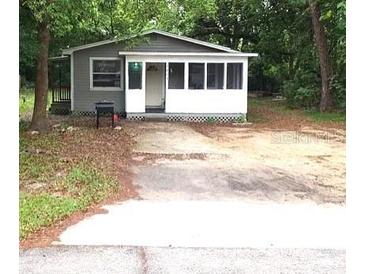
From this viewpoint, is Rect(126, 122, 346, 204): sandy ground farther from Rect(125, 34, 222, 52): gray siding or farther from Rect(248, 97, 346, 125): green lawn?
Rect(125, 34, 222, 52): gray siding

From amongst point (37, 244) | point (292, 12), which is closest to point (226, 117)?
point (292, 12)

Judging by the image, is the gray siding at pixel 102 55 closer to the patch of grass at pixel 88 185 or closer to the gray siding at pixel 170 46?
the gray siding at pixel 170 46

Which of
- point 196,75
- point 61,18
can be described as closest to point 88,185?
point 61,18

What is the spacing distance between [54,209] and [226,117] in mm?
14434

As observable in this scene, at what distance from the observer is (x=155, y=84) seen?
22.4m

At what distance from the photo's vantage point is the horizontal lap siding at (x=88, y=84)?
21.6m

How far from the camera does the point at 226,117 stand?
20.7 metres

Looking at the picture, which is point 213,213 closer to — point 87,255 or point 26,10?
point 87,255

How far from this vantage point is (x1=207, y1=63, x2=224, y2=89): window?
20.8 meters

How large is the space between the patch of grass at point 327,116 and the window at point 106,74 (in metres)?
8.09

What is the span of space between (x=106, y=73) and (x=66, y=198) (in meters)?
15.0

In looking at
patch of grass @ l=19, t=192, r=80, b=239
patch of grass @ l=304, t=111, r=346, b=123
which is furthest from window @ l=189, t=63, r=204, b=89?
patch of grass @ l=19, t=192, r=80, b=239

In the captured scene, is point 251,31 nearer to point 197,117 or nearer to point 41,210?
point 197,117

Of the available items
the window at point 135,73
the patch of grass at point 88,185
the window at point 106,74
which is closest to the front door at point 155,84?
the window at point 106,74
